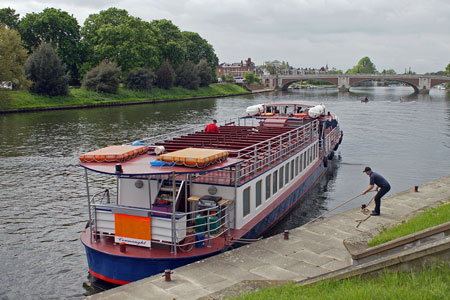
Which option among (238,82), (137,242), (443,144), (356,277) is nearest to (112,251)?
(137,242)

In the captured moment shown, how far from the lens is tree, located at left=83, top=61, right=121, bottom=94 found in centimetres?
8669

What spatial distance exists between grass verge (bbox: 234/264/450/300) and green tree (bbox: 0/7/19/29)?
107m

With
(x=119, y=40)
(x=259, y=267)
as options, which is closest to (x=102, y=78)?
(x=119, y=40)

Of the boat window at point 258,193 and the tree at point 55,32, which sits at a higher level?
the tree at point 55,32

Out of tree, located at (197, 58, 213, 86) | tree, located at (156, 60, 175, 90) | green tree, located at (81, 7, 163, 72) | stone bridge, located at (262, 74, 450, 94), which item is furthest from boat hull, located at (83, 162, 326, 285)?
stone bridge, located at (262, 74, 450, 94)

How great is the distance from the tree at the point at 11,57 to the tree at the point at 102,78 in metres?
17.2

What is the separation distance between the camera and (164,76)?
105312mm

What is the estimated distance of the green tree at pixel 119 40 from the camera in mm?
95312

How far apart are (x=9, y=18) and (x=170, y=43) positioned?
3918cm

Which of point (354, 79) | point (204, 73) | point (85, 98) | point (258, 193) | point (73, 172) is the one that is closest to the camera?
point (258, 193)

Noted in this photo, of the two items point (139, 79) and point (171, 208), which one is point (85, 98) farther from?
point (171, 208)

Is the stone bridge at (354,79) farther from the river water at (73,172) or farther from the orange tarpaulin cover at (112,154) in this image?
the orange tarpaulin cover at (112,154)

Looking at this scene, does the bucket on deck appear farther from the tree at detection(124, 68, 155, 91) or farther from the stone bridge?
the stone bridge

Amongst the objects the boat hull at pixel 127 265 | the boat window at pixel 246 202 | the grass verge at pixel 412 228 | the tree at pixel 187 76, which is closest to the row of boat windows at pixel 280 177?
the boat window at pixel 246 202
